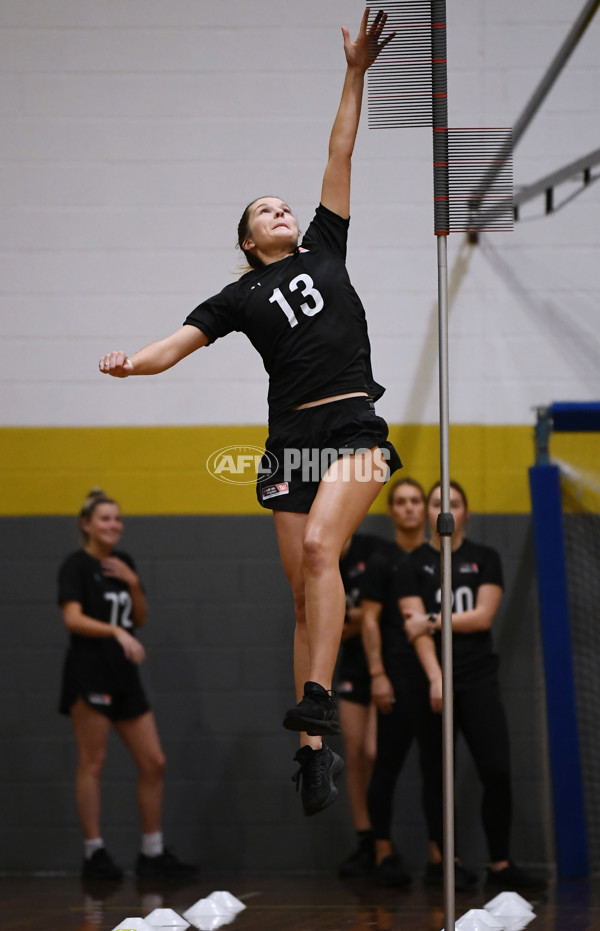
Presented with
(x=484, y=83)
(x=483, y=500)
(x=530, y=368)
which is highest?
(x=484, y=83)

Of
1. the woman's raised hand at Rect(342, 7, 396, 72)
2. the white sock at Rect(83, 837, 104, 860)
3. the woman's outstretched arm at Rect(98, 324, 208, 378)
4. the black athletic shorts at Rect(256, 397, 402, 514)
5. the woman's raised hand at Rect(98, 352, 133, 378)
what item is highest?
the woman's raised hand at Rect(342, 7, 396, 72)

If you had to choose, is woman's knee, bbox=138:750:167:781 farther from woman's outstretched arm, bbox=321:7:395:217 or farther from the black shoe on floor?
woman's outstretched arm, bbox=321:7:395:217

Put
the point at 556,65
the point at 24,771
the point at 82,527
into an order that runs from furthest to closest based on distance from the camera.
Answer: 1. the point at 24,771
2. the point at 82,527
3. the point at 556,65

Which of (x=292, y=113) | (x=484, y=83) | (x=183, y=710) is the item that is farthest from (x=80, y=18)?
(x=183, y=710)

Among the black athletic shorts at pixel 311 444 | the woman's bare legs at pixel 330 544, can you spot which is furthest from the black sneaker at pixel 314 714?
the black athletic shorts at pixel 311 444

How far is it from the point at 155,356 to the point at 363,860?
2.98 metres

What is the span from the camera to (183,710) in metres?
5.65

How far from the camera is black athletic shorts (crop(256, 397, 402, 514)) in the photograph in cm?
331

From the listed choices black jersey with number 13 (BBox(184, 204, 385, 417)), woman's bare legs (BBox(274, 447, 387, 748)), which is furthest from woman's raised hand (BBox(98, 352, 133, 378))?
woman's bare legs (BBox(274, 447, 387, 748))

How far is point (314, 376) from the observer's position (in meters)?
3.36

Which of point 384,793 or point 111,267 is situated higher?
point 111,267

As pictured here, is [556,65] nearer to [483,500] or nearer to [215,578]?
[483,500]

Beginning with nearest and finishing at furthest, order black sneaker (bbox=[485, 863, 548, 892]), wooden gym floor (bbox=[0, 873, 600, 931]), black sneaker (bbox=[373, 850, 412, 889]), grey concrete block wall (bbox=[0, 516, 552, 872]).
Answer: wooden gym floor (bbox=[0, 873, 600, 931])
black sneaker (bbox=[485, 863, 548, 892])
black sneaker (bbox=[373, 850, 412, 889])
grey concrete block wall (bbox=[0, 516, 552, 872])

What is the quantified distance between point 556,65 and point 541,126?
1069mm
